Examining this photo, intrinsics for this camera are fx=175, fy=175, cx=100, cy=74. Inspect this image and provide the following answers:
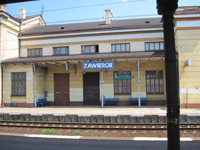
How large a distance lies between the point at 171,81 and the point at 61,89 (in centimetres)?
1637

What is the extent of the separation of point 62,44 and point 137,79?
8.78 meters

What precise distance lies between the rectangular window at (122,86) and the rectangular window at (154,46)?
3822mm

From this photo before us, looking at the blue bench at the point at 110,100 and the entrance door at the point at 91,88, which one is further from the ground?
the entrance door at the point at 91,88

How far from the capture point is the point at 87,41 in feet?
60.7

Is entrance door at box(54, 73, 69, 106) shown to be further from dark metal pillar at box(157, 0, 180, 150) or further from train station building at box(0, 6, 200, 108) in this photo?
dark metal pillar at box(157, 0, 180, 150)

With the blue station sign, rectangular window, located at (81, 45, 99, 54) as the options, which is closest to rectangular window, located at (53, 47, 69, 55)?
rectangular window, located at (81, 45, 99, 54)

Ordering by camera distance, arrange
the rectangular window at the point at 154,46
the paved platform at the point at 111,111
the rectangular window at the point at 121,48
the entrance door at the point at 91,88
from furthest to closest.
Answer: the entrance door at the point at 91,88 → the rectangular window at the point at 121,48 → the rectangular window at the point at 154,46 → the paved platform at the point at 111,111

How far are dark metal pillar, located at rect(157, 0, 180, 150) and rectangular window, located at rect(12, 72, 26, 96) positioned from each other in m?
16.8

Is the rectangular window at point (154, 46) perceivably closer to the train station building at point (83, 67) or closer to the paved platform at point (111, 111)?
the train station building at point (83, 67)

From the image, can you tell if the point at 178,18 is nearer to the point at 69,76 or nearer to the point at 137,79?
the point at 137,79

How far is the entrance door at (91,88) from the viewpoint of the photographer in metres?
18.2

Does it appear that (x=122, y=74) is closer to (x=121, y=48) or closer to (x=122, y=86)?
(x=122, y=86)

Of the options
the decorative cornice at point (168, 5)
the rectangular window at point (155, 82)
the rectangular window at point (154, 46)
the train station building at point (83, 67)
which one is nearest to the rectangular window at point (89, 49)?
the train station building at point (83, 67)

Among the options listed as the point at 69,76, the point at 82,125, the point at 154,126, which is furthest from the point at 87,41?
the point at 154,126
